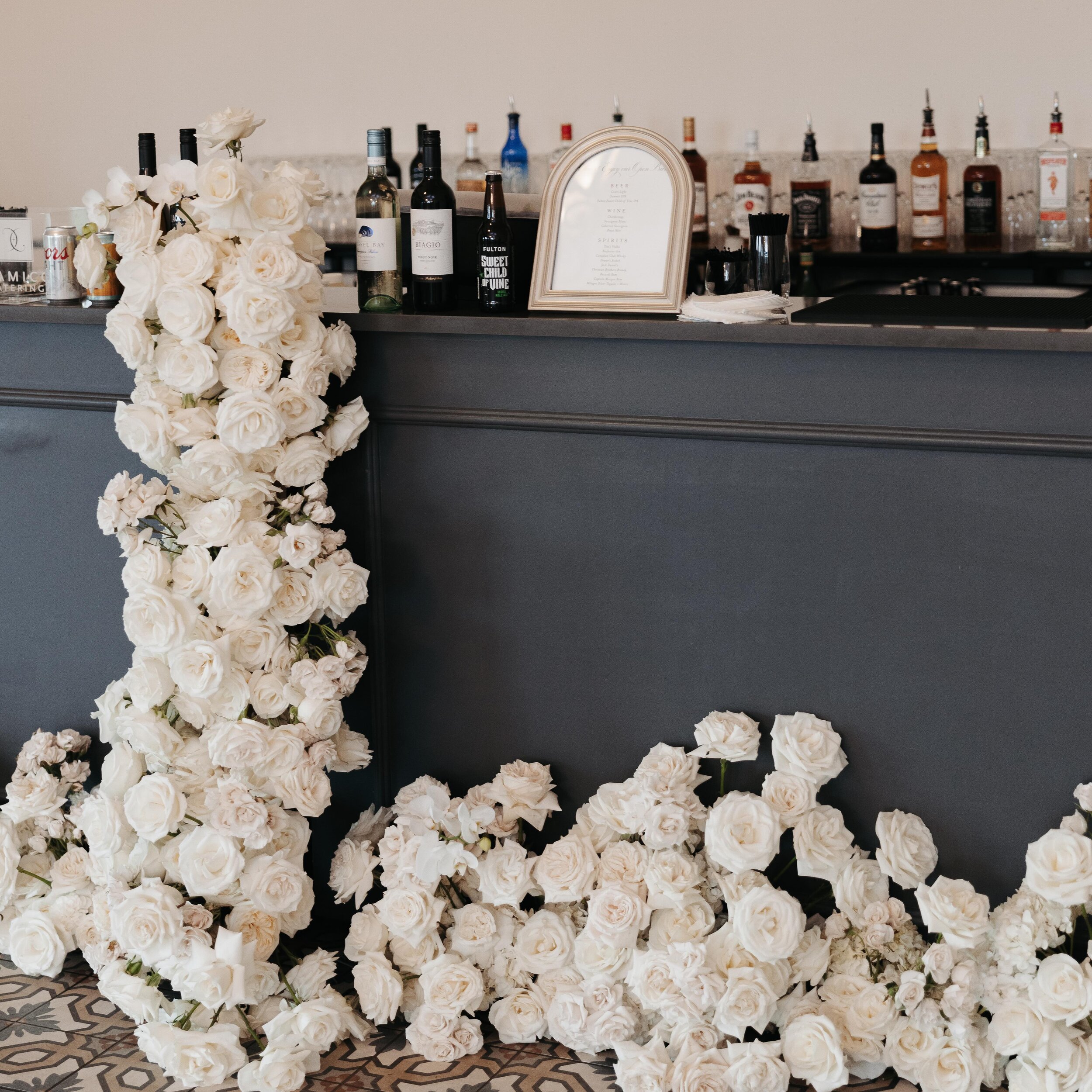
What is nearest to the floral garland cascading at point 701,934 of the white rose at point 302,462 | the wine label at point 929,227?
the white rose at point 302,462

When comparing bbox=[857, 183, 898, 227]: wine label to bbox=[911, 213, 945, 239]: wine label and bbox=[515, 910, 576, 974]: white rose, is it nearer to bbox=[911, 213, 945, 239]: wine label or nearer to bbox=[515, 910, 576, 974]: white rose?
bbox=[911, 213, 945, 239]: wine label

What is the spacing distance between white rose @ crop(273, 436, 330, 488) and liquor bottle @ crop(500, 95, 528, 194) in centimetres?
237

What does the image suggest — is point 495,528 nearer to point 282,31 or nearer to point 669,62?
point 669,62

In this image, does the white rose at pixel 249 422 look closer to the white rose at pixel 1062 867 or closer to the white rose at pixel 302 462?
the white rose at pixel 302 462

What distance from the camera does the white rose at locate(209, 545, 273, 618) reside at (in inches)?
71.4

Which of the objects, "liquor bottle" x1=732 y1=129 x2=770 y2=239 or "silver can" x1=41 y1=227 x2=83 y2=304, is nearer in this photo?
"silver can" x1=41 y1=227 x2=83 y2=304

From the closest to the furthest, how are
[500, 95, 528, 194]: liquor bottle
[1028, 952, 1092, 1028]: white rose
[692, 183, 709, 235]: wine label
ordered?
[1028, 952, 1092, 1028]: white rose < [692, 183, 709, 235]: wine label < [500, 95, 528, 194]: liquor bottle

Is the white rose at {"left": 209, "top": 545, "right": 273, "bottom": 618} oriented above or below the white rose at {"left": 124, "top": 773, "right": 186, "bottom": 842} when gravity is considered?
above

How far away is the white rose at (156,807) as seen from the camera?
185 centimetres

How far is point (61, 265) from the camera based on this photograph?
2.11 m

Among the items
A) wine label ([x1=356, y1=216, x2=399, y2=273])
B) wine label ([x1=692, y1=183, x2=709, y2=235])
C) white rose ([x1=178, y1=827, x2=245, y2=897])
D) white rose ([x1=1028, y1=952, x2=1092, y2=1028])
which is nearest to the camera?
white rose ([x1=1028, y1=952, x2=1092, y2=1028])

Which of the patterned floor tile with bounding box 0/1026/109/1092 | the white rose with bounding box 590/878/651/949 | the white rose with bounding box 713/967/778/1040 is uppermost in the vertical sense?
the white rose with bounding box 590/878/651/949

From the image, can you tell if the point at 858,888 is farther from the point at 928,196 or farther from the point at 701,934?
the point at 928,196

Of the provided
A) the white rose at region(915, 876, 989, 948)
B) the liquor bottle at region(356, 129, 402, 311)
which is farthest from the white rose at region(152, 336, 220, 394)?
the white rose at region(915, 876, 989, 948)
